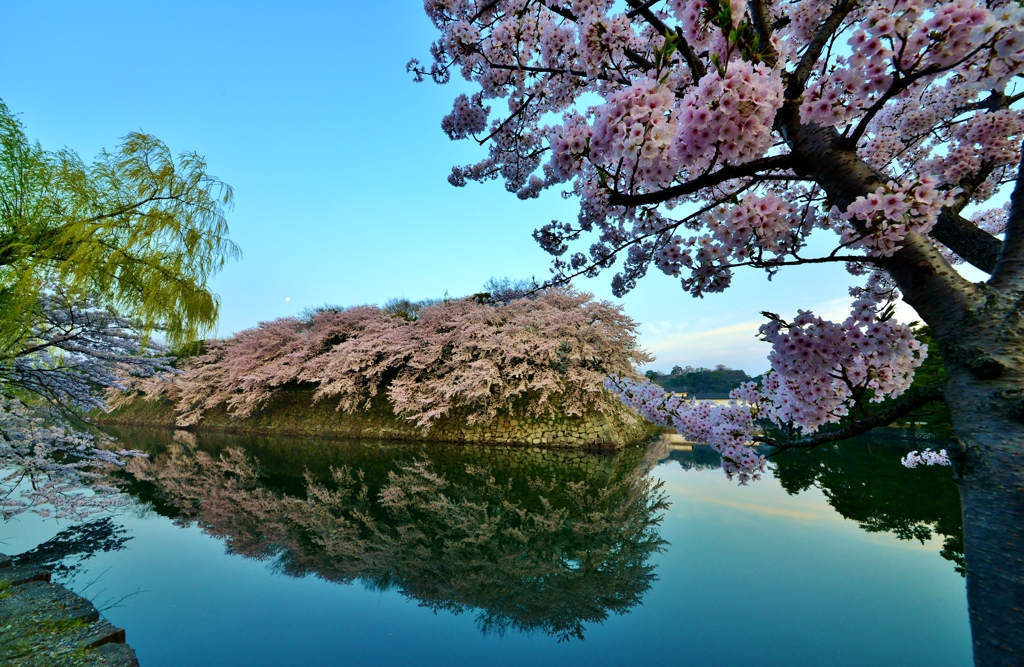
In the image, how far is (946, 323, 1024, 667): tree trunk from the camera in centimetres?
129

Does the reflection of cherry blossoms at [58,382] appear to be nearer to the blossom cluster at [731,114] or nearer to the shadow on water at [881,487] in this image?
the blossom cluster at [731,114]

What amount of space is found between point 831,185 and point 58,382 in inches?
307

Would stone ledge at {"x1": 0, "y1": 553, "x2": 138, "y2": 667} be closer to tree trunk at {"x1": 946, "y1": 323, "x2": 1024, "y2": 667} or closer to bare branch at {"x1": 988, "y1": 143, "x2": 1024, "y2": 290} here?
tree trunk at {"x1": 946, "y1": 323, "x2": 1024, "y2": 667}

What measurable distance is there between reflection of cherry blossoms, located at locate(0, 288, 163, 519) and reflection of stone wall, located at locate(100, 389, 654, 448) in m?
10.6

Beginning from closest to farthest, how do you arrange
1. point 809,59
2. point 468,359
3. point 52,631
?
1. point 809,59
2. point 52,631
3. point 468,359

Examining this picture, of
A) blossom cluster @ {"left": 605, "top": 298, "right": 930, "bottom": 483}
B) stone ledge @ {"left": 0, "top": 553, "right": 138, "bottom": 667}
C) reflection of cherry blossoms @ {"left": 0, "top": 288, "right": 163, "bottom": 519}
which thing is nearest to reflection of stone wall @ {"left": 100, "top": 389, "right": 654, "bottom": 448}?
reflection of cherry blossoms @ {"left": 0, "top": 288, "right": 163, "bottom": 519}

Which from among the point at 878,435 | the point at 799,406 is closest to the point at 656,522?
the point at 799,406

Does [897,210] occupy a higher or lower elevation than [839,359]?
higher

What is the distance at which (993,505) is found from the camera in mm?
1361

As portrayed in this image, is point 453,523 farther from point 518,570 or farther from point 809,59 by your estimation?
point 809,59

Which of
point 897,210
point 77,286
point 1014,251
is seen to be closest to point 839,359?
point 1014,251

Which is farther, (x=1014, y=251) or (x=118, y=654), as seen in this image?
(x=118, y=654)

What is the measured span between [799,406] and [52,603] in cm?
644

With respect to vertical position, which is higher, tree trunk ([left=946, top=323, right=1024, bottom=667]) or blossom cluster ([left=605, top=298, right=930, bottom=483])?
blossom cluster ([left=605, top=298, right=930, bottom=483])
